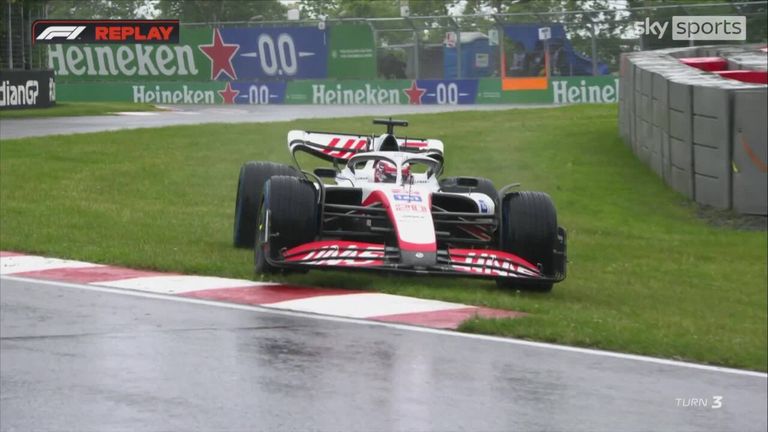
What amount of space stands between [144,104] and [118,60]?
22.8 m

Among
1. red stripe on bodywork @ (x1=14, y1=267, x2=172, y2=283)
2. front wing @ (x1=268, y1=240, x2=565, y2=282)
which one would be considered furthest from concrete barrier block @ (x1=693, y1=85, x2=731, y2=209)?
red stripe on bodywork @ (x1=14, y1=267, x2=172, y2=283)

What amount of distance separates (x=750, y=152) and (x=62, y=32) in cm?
1300

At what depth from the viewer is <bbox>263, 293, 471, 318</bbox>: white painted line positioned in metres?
9.52

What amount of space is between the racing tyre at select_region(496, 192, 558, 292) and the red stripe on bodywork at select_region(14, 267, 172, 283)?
3.05 meters

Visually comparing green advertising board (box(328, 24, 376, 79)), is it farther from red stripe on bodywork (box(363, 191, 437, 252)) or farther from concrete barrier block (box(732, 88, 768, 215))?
red stripe on bodywork (box(363, 191, 437, 252))

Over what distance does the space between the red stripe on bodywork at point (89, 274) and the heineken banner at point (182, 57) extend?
1794 mm

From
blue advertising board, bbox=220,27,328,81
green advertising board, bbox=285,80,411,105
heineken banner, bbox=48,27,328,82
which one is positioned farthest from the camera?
green advertising board, bbox=285,80,411,105

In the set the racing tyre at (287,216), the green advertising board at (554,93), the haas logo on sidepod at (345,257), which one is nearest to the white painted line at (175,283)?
the racing tyre at (287,216)

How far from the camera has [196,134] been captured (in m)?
23.1

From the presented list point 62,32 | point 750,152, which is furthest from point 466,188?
point 62,32

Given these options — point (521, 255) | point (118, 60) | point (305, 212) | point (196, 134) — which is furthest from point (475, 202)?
point (196, 134)

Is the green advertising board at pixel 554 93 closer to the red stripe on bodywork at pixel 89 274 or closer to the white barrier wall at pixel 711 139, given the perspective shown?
the white barrier wall at pixel 711 139

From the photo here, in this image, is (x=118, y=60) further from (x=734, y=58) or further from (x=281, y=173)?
(x=281, y=173)

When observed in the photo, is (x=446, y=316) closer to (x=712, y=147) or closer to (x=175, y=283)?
(x=175, y=283)
